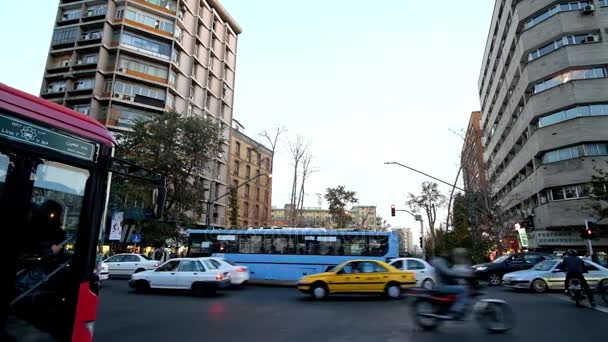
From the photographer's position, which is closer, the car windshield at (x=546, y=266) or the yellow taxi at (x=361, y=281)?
the yellow taxi at (x=361, y=281)

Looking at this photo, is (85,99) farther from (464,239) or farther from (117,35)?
(464,239)

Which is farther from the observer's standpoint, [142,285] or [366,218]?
[366,218]

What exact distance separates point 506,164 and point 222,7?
42.8m

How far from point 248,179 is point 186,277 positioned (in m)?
43.7

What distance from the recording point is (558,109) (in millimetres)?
29500

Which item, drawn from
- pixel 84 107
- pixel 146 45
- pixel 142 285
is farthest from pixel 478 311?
pixel 146 45

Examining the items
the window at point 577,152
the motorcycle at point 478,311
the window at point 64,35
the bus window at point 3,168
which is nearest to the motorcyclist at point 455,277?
the motorcycle at point 478,311

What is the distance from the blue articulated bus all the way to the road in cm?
576

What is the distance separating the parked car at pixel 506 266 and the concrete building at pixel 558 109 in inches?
437

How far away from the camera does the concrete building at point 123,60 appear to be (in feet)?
125

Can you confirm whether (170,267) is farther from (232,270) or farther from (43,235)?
(43,235)

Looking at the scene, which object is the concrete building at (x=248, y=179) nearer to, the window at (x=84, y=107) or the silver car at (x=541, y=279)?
the window at (x=84, y=107)

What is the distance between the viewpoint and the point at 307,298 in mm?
13914

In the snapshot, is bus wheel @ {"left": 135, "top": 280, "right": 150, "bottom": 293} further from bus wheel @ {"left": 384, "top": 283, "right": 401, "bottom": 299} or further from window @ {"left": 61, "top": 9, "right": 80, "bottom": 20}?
window @ {"left": 61, "top": 9, "right": 80, "bottom": 20}
